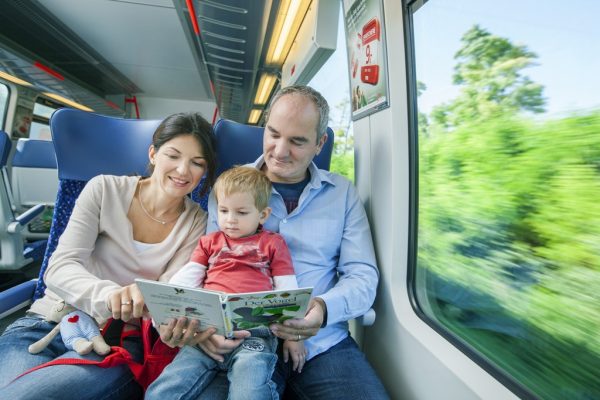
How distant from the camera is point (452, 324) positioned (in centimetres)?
133

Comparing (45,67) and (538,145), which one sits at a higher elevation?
(45,67)

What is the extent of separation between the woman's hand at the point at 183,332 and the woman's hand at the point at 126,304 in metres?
0.10

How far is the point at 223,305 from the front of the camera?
3.09 feet

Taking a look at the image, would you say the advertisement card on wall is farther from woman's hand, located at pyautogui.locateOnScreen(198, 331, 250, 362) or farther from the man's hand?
woman's hand, located at pyautogui.locateOnScreen(198, 331, 250, 362)

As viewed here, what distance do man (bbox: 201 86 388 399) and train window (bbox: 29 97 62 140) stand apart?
5.14m

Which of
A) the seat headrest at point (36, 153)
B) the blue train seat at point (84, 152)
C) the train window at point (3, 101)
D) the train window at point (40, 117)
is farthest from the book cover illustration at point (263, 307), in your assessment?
the train window at point (40, 117)

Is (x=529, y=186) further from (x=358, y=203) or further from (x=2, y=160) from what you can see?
(x=2, y=160)

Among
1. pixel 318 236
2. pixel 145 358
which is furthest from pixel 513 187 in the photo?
pixel 145 358

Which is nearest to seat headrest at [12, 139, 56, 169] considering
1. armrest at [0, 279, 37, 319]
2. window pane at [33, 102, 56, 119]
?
window pane at [33, 102, 56, 119]

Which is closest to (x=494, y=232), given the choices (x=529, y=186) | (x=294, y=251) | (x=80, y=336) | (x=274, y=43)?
(x=529, y=186)

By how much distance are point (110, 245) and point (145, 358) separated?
0.49 m

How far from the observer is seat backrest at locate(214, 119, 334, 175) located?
5.86 ft

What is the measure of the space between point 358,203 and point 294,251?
40cm

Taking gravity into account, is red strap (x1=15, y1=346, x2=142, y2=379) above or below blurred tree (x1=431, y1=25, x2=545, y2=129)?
below
